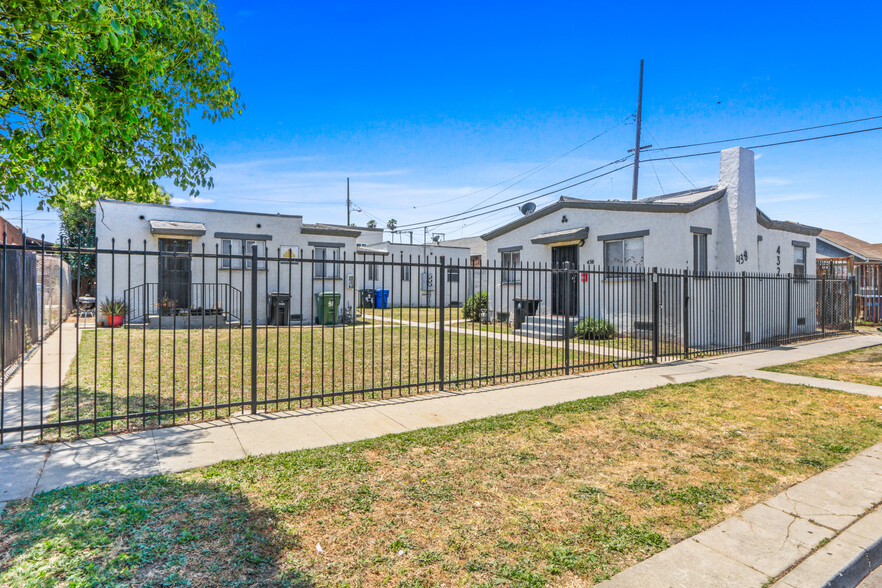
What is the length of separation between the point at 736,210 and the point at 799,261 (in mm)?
6643

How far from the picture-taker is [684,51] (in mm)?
15961

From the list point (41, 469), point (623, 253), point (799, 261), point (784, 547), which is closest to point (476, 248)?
point (799, 261)

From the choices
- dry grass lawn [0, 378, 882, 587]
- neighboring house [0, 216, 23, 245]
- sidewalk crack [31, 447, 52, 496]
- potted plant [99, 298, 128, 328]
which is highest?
neighboring house [0, 216, 23, 245]

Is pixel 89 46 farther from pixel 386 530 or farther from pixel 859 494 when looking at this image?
pixel 859 494

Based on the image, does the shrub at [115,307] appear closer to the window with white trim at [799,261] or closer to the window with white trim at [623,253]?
the window with white trim at [623,253]

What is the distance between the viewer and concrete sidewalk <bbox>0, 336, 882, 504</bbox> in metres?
4.05

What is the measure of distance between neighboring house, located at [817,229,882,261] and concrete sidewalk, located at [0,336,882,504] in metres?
21.8

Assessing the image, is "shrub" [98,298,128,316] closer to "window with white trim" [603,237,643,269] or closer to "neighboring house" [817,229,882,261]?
"window with white trim" [603,237,643,269]

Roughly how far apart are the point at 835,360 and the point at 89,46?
48.5 ft

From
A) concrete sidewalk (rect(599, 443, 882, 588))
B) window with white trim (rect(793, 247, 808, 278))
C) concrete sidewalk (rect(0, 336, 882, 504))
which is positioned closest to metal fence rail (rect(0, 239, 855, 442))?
concrete sidewalk (rect(0, 336, 882, 504))

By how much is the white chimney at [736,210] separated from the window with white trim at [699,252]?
502 millimetres

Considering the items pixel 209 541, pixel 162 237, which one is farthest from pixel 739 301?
pixel 162 237

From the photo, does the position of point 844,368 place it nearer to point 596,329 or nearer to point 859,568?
point 596,329

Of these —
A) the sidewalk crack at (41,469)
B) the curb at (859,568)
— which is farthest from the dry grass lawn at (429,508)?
the curb at (859,568)
